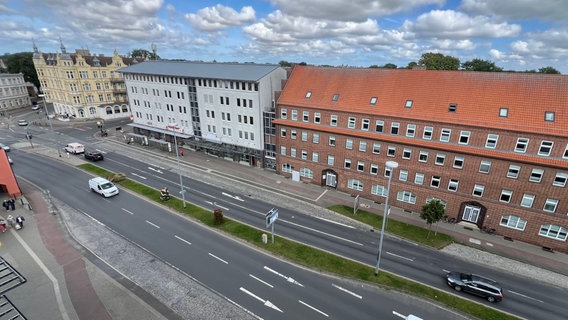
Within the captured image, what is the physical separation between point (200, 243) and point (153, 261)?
4451mm

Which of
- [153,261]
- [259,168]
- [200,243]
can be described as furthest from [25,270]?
[259,168]

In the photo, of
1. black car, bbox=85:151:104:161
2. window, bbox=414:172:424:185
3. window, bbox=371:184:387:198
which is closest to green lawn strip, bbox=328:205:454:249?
window, bbox=371:184:387:198

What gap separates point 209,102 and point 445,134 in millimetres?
37270

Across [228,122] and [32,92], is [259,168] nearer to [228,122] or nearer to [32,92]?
[228,122]

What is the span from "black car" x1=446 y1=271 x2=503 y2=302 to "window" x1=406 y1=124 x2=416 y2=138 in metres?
15.9

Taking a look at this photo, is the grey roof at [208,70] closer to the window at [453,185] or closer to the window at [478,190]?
the window at [453,185]

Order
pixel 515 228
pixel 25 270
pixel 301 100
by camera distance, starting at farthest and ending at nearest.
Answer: pixel 301 100 → pixel 515 228 → pixel 25 270

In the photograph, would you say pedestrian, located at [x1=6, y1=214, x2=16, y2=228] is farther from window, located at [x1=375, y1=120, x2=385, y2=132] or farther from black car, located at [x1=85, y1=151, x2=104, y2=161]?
window, located at [x1=375, y1=120, x2=385, y2=132]

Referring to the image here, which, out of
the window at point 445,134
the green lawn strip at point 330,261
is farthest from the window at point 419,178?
the green lawn strip at point 330,261

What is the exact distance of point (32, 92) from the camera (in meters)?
108

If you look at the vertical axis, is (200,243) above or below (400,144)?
below

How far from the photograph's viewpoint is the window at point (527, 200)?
2830cm

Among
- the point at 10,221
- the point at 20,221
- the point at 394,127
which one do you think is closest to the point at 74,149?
the point at 10,221

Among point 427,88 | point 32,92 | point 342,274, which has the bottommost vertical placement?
point 342,274
